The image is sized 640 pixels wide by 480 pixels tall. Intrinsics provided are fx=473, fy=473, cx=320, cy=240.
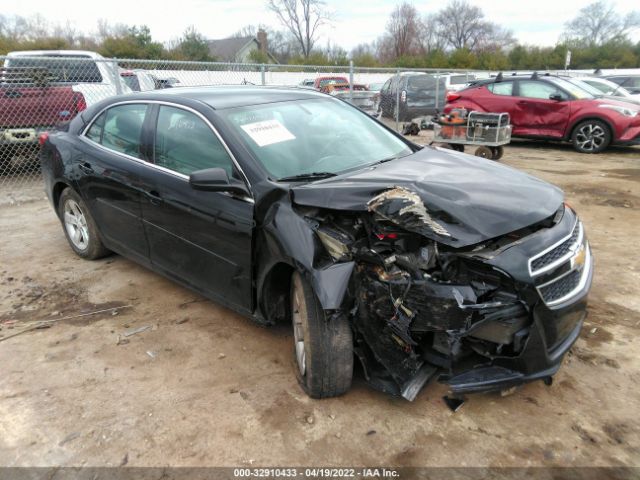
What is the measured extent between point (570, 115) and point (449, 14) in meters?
57.0

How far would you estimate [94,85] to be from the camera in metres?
8.37

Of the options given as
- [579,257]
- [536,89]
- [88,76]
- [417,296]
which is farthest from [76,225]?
[536,89]

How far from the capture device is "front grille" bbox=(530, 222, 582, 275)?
7.57 feet

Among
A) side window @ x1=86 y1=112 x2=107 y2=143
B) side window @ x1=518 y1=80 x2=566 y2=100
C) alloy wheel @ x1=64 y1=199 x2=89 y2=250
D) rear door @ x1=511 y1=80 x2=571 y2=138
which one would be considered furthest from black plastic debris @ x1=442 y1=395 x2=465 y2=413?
A: side window @ x1=518 y1=80 x2=566 y2=100

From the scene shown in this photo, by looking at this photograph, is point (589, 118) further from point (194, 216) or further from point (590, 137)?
point (194, 216)

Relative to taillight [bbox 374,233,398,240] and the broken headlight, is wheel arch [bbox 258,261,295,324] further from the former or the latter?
taillight [bbox 374,233,398,240]

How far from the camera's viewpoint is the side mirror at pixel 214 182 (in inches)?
111

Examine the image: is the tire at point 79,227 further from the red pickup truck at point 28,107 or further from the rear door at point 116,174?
the red pickup truck at point 28,107

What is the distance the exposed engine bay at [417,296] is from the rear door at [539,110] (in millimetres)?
9014

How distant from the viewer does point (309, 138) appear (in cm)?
336

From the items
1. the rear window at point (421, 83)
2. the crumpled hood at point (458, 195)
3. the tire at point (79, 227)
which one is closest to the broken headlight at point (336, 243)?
the crumpled hood at point (458, 195)

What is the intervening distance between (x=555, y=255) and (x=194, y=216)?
7.25 ft

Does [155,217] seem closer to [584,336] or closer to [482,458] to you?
[482,458]

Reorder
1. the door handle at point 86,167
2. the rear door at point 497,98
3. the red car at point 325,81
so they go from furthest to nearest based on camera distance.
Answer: the red car at point 325,81 → the rear door at point 497,98 → the door handle at point 86,167
